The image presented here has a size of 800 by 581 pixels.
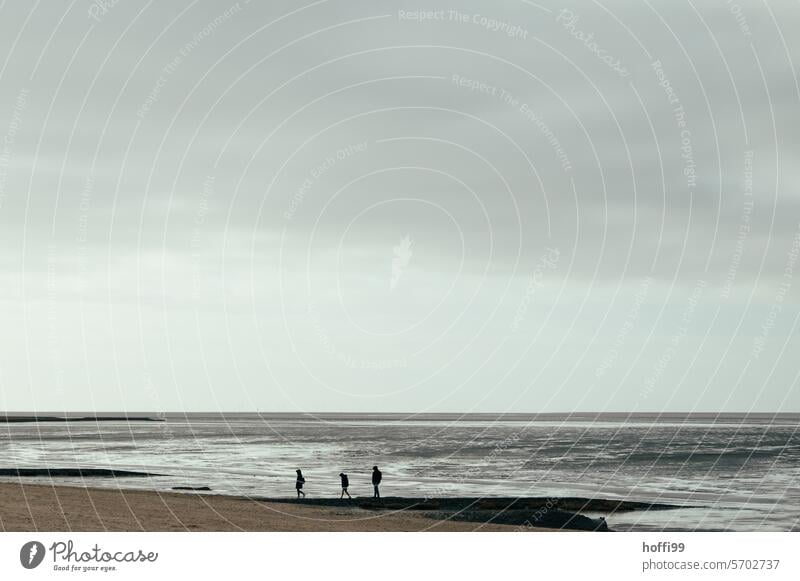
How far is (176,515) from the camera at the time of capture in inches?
1326

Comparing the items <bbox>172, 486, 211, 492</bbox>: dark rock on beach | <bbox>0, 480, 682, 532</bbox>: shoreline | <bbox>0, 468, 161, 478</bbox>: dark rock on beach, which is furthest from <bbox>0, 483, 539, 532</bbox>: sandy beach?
<bbox>0, 468, 161, 478</bbox>: dark rock on beach

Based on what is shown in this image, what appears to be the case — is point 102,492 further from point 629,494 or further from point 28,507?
point 629,494

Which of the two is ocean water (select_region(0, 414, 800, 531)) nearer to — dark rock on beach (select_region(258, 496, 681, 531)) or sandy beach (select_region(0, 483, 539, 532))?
dark rock on beach (select_region(258, 496, 681, 531))

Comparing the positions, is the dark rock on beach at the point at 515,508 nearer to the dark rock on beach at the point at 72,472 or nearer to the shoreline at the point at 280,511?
the shoreline at the point at 280,511

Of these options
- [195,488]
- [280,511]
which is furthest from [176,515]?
[195,488]

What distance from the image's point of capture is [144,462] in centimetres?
7719

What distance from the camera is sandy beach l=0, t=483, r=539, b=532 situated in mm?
29111
